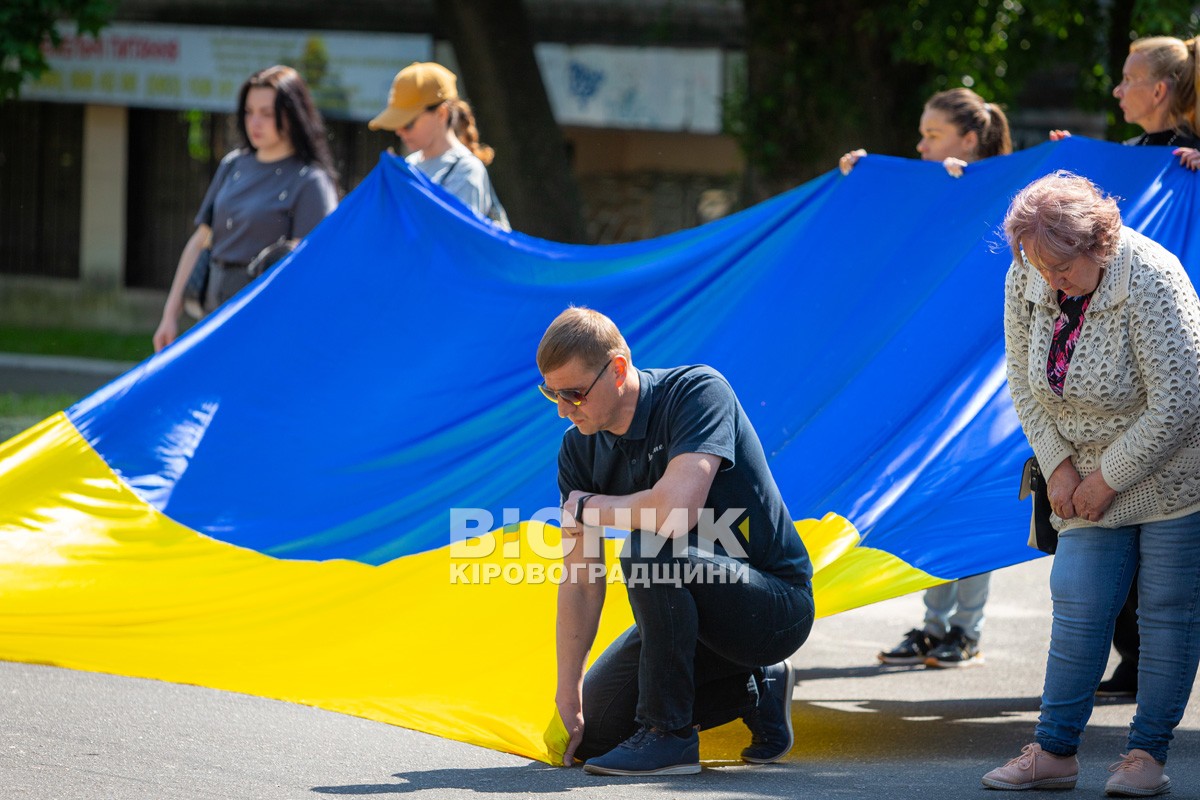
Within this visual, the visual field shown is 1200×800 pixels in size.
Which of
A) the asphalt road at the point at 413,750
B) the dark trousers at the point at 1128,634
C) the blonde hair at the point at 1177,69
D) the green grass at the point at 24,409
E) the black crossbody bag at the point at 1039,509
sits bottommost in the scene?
the asphalt road at the point at 413,750

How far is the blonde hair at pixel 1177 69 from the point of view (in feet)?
15.5

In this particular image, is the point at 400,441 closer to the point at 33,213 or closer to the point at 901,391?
the point at 901,391

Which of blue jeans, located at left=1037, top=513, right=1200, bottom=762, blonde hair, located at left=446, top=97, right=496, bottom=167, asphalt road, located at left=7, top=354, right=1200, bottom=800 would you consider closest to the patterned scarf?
blue jeans, located at left=1037, top=513, right=1200, bottom=762

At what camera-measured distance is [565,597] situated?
3.95 meters

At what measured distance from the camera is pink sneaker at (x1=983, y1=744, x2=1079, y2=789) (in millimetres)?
3789

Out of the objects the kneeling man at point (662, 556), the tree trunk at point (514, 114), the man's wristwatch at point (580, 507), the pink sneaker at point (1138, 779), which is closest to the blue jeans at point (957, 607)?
the kneeling man at point (662, 556)

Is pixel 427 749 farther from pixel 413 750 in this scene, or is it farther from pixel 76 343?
pixel 76 343

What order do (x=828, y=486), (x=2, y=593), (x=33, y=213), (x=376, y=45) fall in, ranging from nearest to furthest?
1. (x=828, y=486)
2. (x=2, y=593)
3. (x=376, y=45)
4. (x=33, y=213)

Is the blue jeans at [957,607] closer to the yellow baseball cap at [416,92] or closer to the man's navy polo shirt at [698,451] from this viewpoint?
the man's navy polo shirt at [698,451]

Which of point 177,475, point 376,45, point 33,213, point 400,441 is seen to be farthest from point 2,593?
point 33,213

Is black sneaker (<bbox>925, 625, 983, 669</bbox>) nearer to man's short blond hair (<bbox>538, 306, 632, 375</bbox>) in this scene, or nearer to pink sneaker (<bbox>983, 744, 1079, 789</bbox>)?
pink sneaker (<bbox>983, 744, 1079, 789</bbox>)

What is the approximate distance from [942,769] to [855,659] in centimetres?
159

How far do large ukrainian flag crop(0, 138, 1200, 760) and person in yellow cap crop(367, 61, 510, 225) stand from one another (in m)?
0.25

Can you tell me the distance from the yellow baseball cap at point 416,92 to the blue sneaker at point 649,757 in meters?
3.11
